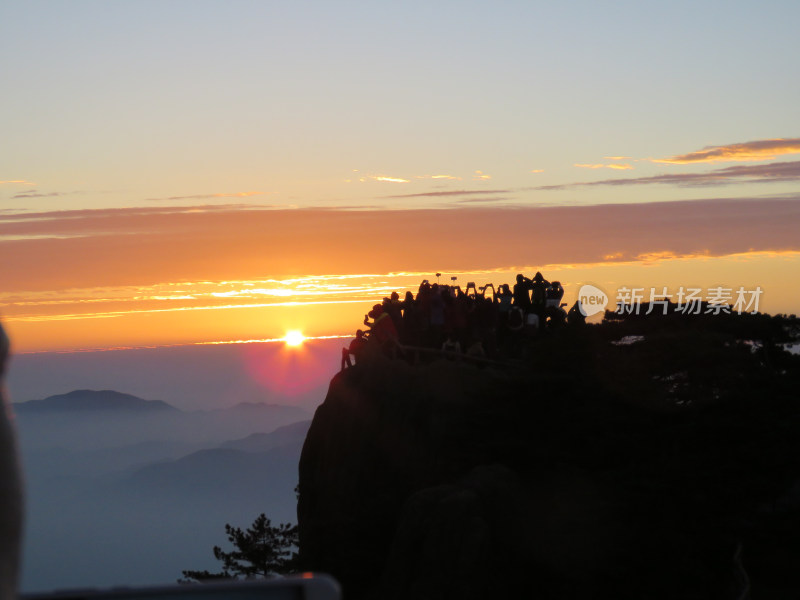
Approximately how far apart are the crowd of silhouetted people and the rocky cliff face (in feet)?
4.16

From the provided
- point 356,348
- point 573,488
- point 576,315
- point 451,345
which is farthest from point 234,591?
point 356,348

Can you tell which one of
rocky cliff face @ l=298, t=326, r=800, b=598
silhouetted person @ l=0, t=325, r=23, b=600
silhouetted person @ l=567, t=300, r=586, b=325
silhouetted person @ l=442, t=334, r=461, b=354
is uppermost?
silhouetted person @ l=0, t=325, r=23, b=600

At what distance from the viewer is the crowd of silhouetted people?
67.8 ft

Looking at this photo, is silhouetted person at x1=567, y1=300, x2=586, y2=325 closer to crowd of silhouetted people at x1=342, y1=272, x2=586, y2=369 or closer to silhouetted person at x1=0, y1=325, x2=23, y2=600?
crowd of silhouetted people at x1=342, y1=272, x2=586, y2=369

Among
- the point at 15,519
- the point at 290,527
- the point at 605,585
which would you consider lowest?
the point at 290,527

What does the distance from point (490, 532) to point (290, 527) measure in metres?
29.1

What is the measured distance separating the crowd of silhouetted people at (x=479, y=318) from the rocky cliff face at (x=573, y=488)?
127cm

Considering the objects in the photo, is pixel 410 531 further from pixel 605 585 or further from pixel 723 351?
pixel 723 351

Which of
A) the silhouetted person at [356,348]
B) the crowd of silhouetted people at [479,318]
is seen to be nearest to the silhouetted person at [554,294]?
the crowd of silhouetted people at [479,318]

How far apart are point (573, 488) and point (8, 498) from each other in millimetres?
16138

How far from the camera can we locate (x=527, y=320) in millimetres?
21078

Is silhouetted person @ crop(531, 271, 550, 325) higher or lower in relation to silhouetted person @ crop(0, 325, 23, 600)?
lower

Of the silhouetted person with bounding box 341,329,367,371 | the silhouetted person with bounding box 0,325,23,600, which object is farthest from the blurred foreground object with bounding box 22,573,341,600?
the silhouetted person with bounding box 341,329,367,371

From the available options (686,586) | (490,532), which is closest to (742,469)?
(686,586)
